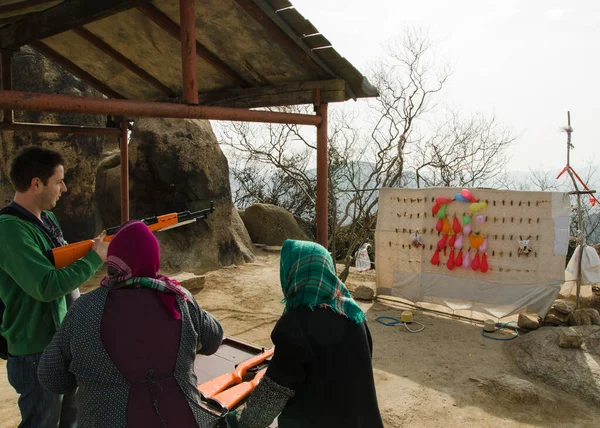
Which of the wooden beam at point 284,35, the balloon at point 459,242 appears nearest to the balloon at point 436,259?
the balloon at point 459,242

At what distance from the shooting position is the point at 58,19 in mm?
3568

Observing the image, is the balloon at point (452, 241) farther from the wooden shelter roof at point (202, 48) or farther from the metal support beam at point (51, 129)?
the metal support beam at point (51, 129)

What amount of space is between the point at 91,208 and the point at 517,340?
28.1ft

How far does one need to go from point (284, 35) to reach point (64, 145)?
7217 millimetres

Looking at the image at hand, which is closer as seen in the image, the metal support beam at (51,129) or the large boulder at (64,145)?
the metal support beam at (51,129)

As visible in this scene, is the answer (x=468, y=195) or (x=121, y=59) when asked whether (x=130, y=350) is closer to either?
(x=121, y=59)

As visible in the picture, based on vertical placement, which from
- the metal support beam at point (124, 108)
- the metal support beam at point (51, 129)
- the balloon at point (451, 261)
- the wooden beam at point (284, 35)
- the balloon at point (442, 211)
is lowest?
the balloon at point (451, 261)

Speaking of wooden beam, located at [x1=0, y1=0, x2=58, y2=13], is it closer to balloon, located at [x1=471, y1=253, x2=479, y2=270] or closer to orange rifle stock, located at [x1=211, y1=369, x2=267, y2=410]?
orange rifle stock, located at [x1=211, y1=369, x2=267, y2=410]

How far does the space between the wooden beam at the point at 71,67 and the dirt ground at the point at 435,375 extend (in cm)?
304

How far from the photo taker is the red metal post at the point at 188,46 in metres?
3.02

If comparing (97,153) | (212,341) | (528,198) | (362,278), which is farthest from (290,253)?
(97,153)

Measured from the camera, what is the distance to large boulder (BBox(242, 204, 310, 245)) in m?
12.2

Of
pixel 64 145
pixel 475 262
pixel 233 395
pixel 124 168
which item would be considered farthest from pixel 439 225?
pixel 64 145

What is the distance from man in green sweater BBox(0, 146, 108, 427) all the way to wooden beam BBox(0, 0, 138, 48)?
5.64 feet
